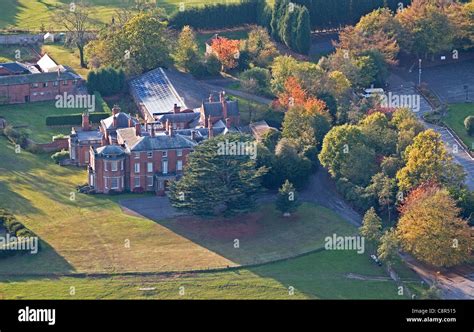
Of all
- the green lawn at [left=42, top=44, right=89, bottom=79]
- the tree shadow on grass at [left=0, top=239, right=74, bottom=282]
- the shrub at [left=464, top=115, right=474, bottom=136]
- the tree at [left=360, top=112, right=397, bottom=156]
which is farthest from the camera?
the green lawn at [left=42, top=44, right=89, bottom=79]

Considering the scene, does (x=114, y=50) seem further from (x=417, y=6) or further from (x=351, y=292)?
(x=351, y=292)

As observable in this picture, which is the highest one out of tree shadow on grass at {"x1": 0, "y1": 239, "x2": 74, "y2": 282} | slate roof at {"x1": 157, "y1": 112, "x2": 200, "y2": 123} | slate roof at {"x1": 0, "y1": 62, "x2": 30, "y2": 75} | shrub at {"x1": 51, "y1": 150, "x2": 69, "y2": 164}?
slate roof at {"x1": 0, "y1": 62, "x2": 30, "y2": 75}

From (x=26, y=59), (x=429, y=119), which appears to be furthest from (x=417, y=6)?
(x=26, y=59)

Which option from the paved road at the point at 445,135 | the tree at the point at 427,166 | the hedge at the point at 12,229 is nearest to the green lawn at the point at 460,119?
the paved road at the point at 445,135

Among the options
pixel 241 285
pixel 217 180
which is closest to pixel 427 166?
pixel 217 180

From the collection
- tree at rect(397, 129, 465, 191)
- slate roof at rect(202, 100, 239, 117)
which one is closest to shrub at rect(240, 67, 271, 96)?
slate roof at rect(202, 100, 239, 117)

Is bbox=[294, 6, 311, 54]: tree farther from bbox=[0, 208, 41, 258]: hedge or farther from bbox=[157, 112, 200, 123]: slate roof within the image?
bbox=[0, 208, 41, 258]: hedge

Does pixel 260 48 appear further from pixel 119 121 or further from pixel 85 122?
pixel 85 122
